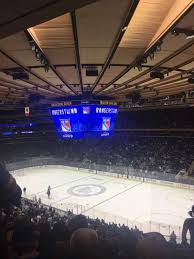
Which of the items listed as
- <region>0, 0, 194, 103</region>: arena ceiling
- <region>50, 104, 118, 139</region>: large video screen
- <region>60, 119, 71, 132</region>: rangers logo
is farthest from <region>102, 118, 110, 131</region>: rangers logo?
<region>0, 0, 194, 103</region>: arena ceiling

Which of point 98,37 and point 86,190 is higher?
point 98,37

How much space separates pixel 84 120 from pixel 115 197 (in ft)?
27.2

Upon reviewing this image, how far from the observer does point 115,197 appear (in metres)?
18.3

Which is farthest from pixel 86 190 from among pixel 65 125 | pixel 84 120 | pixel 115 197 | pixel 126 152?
pixel 126 152

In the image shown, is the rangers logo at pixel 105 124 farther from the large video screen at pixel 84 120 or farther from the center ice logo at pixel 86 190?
the center ice logo at pixel 86 190

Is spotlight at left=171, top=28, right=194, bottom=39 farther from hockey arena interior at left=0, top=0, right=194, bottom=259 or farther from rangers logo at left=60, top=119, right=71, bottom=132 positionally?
rangers logo at left=60, top=119, right=71, bottom=132

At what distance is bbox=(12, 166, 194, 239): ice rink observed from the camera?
14041 mm

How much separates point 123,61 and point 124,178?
1837cm

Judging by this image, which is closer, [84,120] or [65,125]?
[84,120]

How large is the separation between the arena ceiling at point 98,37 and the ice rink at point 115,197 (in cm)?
755

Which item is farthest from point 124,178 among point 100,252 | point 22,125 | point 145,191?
point 100,252

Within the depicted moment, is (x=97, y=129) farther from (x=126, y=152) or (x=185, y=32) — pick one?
(x=126, y=152)

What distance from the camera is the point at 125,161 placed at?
27.7 meters

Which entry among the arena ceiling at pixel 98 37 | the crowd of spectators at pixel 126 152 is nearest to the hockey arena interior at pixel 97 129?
the arena ceiling at pixel 98 37
